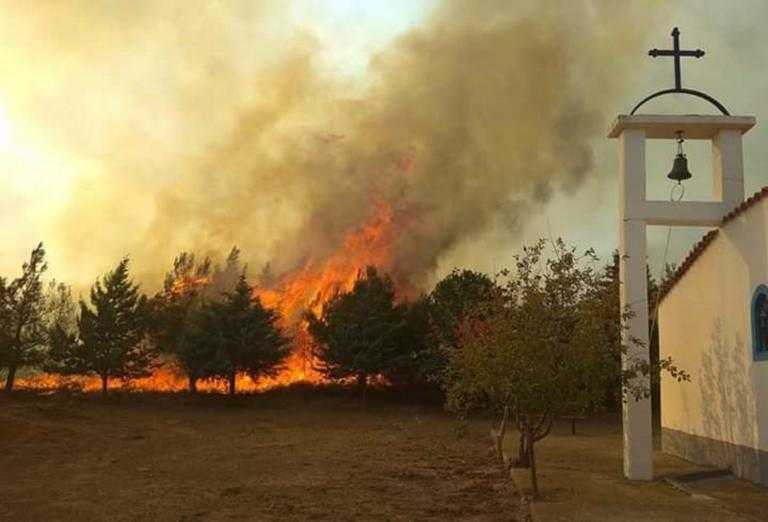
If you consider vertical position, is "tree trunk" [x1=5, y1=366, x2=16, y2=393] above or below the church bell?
below

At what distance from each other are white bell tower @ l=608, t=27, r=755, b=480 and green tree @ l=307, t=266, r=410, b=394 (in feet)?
83.2

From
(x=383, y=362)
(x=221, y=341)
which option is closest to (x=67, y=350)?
(x=221, y=341)

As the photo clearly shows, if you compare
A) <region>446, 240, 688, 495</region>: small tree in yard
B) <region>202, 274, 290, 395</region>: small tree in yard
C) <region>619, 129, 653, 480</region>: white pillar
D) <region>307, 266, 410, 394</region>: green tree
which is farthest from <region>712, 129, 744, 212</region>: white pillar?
<region>202, 274, 290, 395</region>: small tree in yard

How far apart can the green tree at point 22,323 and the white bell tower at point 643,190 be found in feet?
109

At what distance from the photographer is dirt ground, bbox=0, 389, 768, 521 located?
35.9ft

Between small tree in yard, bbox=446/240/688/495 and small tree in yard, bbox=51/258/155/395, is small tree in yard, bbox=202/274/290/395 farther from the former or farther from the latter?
small tree in yard, bbox=446/240/688/495

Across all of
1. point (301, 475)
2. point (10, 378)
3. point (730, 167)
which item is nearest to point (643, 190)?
point (730, 167)

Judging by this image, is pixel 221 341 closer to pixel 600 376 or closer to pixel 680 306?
pixel 680 306

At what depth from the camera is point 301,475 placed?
14.8 meters

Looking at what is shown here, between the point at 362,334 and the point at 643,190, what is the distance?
84.7 feet

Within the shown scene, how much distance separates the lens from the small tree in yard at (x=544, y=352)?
1104 centimetres

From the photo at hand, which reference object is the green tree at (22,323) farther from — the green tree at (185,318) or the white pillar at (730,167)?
the white pillar at (730,167)

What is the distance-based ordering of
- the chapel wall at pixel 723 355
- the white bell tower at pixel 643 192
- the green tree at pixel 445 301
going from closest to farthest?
the chapel wall at pixel 723 355
the white bell tower at pixel 643 192
the green tree at pixel 445 301

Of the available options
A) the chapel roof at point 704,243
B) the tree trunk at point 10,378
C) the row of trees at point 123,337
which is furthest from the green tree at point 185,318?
the chapel roof at point 704,243
